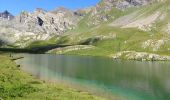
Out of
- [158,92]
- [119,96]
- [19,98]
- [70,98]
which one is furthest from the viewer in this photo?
[158,92]

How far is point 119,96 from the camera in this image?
262 feet

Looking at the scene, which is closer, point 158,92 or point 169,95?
point 169,95

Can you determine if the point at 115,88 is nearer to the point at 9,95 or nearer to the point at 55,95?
the point at 55,95

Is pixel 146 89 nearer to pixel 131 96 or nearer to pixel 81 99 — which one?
pixel 131 96

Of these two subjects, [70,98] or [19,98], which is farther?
[70,98]

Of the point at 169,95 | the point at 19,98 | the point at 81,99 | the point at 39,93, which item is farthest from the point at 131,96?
the point at 19,98

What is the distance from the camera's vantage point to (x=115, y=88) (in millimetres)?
95375

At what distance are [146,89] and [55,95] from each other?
124 feet

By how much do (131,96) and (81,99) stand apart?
19207 mm

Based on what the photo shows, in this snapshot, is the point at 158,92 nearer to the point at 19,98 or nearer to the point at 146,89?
the point at 146,89

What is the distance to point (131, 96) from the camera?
81.4 m

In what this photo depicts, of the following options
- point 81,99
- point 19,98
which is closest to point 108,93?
point 81,99

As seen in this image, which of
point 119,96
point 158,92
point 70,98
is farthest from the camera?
point 158,92

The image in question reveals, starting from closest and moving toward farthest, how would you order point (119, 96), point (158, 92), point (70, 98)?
point (70, 98)
point (119, 96)
point (158, 92)
